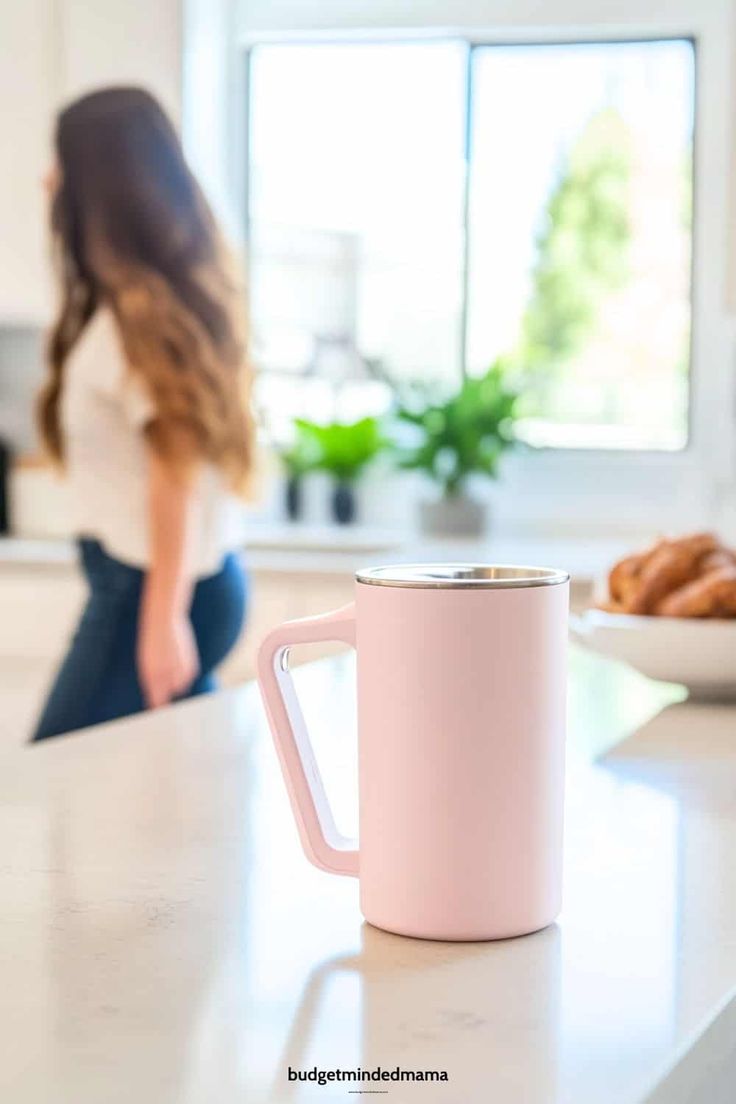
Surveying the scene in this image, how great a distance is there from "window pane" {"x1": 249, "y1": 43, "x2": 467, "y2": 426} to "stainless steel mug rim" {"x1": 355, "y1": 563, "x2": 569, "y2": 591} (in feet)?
9.83

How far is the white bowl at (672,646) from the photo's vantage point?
1.04 meters

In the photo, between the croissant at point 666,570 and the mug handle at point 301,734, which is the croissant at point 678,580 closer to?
the croissant at point 666,570

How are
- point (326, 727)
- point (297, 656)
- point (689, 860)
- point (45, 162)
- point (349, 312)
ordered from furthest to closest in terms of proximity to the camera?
point (349, 312) < point (45, 162) < point (297, 656) < point (326, 727) < point (689, 860)

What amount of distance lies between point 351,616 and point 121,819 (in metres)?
0.23

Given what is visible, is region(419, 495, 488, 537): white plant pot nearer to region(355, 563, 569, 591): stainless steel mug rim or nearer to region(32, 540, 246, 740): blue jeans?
region(32, 540, 246, 740): blue jeans

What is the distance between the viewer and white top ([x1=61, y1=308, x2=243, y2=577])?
6.85 ft

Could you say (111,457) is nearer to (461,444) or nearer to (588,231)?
(461,444)

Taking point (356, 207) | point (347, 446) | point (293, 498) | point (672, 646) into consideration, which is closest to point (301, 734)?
point (672, 646)

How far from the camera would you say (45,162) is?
331 cm

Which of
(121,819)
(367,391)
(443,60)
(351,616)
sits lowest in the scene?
(121,819)

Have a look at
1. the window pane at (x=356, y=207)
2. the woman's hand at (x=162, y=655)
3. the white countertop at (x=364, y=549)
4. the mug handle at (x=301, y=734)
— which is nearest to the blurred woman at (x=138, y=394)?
the woman's hand at (x=162, y=655)

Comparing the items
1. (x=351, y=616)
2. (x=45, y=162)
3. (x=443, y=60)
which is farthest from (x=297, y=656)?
(x=351, y=616)

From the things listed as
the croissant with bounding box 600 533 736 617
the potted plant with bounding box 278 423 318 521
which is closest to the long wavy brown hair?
the croissant with bounding box 600 533 736 617

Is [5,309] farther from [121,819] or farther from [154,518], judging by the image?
[121,819]
